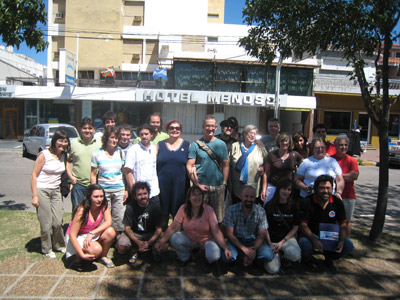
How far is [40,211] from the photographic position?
4168mm

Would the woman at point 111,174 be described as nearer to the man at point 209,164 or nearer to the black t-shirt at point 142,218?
the black t-shirt at point 142,218

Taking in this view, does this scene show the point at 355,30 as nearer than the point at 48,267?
No

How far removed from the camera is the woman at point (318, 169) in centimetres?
450

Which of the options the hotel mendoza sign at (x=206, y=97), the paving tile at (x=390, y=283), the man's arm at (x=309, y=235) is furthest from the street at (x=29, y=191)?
the hotel mendoza sign at (x=206, y=97)

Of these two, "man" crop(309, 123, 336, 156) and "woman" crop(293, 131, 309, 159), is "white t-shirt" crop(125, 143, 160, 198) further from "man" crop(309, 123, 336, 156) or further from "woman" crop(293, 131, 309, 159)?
"man" crop(309, 123, 336, 156)

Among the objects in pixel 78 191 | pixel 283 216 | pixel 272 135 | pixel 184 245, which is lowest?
pixel 184 245

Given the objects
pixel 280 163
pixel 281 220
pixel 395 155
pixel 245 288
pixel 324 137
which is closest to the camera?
pixel 245 288

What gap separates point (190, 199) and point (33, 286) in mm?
1939

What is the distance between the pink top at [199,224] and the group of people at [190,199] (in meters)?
0.01

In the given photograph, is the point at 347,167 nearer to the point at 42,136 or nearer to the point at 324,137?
the point at 324,137

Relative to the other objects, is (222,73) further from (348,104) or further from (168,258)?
(168,258)

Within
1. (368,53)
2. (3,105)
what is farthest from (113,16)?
(368,53)

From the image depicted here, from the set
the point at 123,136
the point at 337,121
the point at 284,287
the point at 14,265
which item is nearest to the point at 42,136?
the point at 123,136

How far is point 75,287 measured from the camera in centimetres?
347
